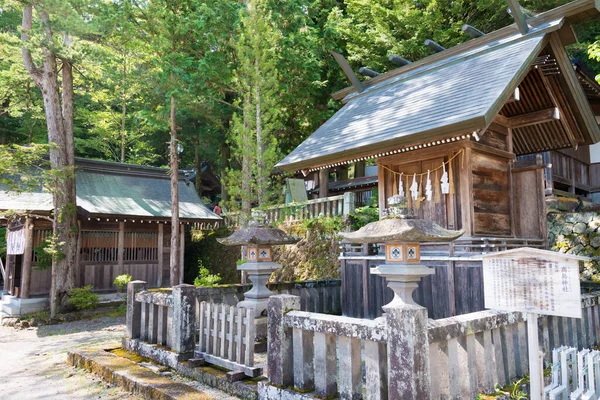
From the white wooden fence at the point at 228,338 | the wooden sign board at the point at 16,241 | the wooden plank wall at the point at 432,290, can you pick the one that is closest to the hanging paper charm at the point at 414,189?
the wooden plank wall at the point at 432,290

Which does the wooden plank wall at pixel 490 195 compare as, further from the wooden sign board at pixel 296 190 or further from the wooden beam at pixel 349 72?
the wooden sign board at pixel 296 190

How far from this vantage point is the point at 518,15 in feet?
28.5

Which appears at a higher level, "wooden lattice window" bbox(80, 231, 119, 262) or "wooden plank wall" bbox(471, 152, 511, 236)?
"wooden plank wall" bbox(471, 152, 511, 236)

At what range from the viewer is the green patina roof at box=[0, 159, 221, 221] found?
14.2 m

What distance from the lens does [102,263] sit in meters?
15.4

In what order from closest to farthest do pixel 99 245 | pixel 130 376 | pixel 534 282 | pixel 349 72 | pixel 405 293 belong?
pixel 534 282 < pixel 405 293 < pixel 130 376 < pixel 349 72 < pixel 99 245

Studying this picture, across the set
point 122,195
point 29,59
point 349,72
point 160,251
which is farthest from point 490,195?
point 29,59

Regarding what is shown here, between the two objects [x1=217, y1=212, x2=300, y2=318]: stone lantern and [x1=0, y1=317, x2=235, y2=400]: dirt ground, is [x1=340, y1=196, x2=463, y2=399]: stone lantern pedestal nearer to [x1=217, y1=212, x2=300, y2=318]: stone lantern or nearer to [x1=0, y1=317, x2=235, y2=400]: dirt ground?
[x1=0, y1=317, x2=235, y2=400]: dirt ground

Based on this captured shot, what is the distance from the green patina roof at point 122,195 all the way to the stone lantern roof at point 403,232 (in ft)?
39.9

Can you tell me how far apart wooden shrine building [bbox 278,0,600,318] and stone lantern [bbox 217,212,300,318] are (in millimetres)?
2521

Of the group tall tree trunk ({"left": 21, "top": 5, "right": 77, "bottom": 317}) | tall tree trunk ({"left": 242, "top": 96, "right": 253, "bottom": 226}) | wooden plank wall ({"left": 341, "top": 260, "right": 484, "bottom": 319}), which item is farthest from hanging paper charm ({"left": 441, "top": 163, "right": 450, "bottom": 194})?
tall tree trunk ({"left": 21, "top": 5, "right": 77, "bottom": 317})

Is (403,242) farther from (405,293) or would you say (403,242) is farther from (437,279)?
(437,279)

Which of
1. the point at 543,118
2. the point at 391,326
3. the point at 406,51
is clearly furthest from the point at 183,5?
the point at 391,326

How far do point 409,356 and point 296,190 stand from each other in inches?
630
